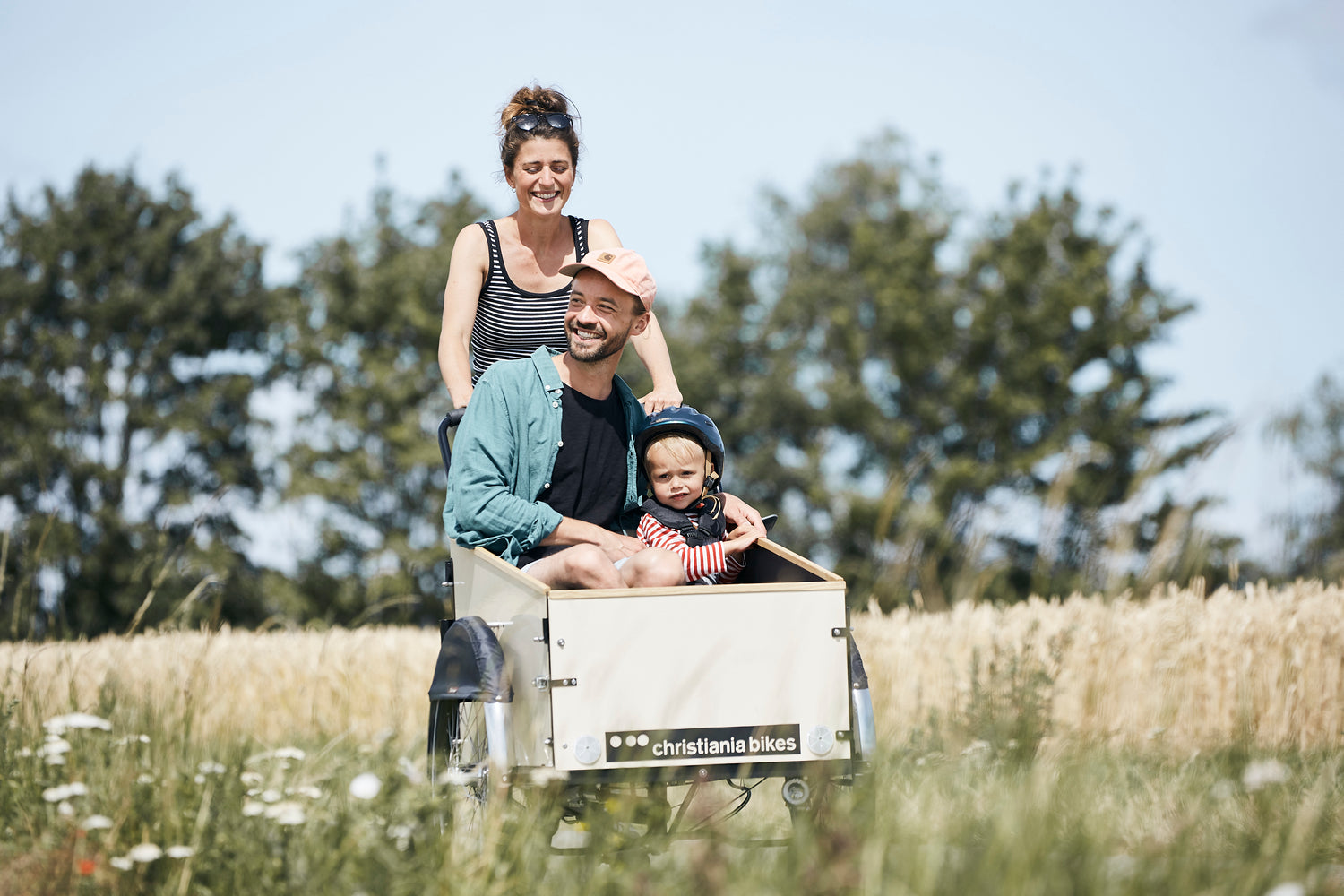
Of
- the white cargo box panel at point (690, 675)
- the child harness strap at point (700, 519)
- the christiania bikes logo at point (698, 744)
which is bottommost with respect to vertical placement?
the christiania bikes logo at point (698, 744)

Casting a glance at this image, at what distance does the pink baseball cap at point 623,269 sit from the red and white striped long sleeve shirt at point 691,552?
85 centimetres

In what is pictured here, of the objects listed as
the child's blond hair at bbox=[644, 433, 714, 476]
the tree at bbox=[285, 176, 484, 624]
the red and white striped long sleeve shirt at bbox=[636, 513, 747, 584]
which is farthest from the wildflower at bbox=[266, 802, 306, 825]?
the tree at bbox=[285, 176, 484, 624]

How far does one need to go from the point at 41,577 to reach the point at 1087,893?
5.84 m

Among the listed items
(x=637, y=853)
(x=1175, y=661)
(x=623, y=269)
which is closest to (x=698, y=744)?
(x=637, y=853)

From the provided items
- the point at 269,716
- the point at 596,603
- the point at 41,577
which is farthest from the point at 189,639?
the point at 596,603

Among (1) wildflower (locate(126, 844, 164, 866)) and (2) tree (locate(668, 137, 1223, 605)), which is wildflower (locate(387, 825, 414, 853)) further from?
(2) tree (locate(668, 137, 1223, 605))

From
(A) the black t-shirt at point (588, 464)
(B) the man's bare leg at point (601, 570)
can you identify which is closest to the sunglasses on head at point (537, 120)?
(A) the black t-shirt at point (588, 464)

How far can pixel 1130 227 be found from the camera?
33.0 meters

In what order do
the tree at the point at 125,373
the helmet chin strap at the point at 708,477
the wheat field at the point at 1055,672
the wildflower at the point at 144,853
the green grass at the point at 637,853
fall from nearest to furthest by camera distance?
the green grass at the point at 637,853, the wildflower at the point at 144,853, the helmet chin strap at the point at 708,477, the wheat field at the point at 1055,672, the tree at the point at 125,373

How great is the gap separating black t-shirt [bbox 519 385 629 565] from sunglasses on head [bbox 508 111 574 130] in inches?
50.4

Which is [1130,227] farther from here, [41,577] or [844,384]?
[41,577]

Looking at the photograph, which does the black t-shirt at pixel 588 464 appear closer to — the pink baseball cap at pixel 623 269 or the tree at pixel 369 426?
the pink baseball cap at pixel 623 269

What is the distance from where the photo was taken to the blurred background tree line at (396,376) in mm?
29016

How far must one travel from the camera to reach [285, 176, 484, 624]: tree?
94.9 feet
